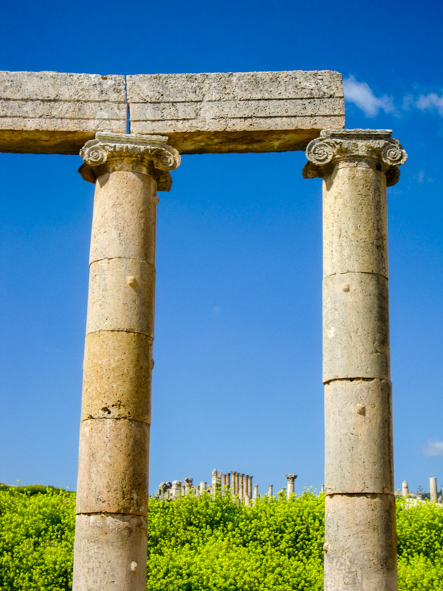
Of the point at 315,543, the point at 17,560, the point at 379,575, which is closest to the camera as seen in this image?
the point at 379,575

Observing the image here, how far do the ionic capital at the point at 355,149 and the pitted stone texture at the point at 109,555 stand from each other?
25.6 feet

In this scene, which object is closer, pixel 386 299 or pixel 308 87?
→ pixel 386 299

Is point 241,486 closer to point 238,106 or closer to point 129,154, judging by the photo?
point 238,106

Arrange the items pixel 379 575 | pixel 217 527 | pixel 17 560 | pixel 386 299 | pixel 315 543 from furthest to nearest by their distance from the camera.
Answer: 1. pixel 217 527
2. pixel 315 543
3. pixel 17 560
4. pixel 386 299
5. pixel 379 575

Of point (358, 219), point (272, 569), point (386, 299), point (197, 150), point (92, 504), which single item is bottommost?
point (272, 569)

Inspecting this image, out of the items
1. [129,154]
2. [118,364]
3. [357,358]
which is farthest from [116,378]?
[129,154]

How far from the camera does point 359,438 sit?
49.6 ft

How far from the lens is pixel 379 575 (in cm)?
1453

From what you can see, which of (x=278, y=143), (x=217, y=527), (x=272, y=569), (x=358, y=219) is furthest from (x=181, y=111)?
(x=217, y=527)

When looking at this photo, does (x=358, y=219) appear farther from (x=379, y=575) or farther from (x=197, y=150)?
(x=379, y=575)

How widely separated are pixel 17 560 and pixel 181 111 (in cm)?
1977

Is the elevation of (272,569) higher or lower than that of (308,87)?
lower

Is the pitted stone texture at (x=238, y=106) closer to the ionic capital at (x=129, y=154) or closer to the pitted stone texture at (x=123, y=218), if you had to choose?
the ionic capital at (x=129, y=154)

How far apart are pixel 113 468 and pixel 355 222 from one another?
21.2 ft
